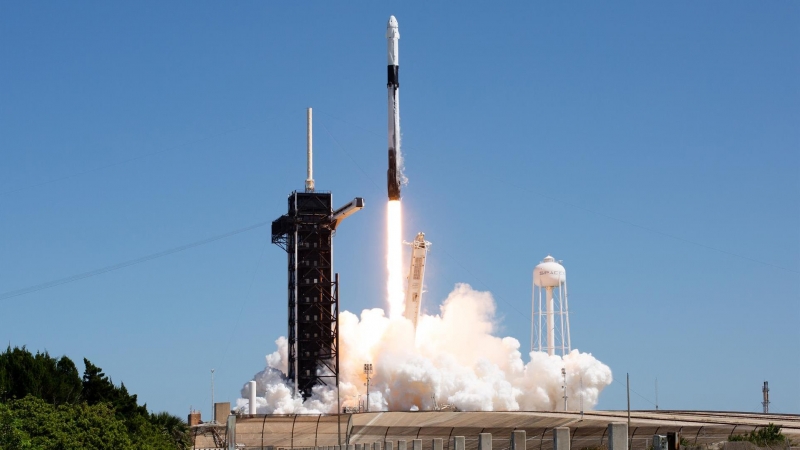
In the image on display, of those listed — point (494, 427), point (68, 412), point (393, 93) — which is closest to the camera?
point (68, 412)

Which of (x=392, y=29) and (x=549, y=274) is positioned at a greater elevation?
(x=392, y=29)

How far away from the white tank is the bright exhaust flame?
613 inches

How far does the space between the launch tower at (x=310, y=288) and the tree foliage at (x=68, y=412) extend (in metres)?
38.2

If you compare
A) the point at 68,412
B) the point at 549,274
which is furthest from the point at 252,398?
the point at 68,412

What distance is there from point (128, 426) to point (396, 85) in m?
58.8

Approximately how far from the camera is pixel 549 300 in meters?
138

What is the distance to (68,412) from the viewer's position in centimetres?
7056

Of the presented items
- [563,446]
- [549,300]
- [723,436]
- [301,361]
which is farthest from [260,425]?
[563,446]

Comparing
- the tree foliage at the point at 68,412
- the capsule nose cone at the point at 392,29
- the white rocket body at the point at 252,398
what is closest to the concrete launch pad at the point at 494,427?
the white rocket body at the point at 252,398

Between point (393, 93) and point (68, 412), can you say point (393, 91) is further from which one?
point (68, 412)

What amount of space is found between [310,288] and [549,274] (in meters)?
27.5

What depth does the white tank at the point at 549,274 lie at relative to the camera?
138 metres

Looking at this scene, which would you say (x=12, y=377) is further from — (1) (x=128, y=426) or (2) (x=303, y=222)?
(2) (x=303, y=222)

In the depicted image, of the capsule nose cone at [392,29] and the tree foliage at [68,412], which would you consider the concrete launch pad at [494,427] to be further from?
the capsule nose cone at [392,29]
